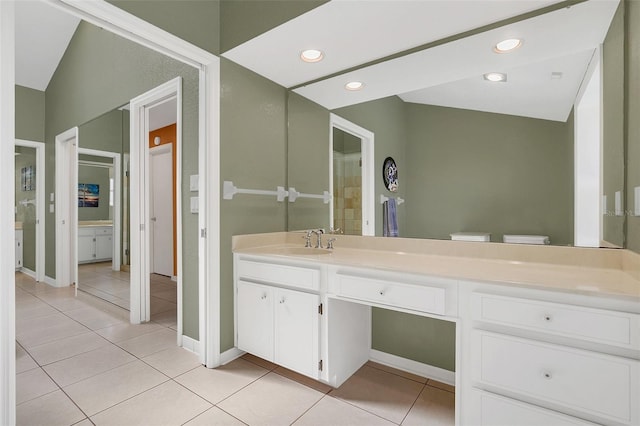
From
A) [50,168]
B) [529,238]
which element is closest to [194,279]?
[529,238]

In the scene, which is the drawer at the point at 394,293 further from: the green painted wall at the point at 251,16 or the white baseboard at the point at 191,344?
the green painted wall at the point at 251,16

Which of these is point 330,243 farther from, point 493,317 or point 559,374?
point 559,374

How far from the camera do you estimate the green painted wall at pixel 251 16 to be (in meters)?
1.63

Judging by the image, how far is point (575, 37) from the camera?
1511mm

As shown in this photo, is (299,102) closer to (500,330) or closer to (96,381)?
(500,330)

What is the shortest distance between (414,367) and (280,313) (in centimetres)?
91

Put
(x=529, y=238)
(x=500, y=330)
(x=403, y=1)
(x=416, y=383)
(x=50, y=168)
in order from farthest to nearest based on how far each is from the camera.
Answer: (x=50, y=168) < (x=416, y=383) < (x=529, y=238) < (x=403, y=1) < (x=500, y=330)

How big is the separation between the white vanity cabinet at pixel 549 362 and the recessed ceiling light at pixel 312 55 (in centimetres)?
165

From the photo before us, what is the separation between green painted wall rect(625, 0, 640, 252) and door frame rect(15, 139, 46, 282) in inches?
233

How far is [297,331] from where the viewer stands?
1.78 meters

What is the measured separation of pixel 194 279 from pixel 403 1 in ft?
7.09

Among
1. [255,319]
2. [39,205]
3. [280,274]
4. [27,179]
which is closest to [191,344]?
[255,319]

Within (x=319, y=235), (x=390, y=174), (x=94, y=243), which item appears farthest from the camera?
(x=94, y=243)
